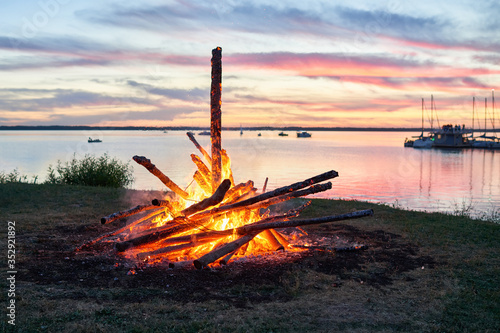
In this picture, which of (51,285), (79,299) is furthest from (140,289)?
(51,285)

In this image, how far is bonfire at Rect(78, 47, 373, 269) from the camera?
638 centimetres

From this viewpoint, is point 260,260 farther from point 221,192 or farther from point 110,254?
point 110,254

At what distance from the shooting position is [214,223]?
7074 mm

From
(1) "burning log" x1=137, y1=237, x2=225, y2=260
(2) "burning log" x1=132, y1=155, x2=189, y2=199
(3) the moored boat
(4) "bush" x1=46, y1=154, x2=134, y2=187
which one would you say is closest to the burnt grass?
(1) "burning log" x1=137, y1=237, x2=225, y2=260

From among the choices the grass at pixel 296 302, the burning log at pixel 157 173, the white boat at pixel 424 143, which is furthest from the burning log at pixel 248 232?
the white boat at pixel 424 143

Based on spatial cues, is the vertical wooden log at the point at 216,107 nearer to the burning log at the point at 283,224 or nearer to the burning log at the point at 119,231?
the burning log at the point at 283,224

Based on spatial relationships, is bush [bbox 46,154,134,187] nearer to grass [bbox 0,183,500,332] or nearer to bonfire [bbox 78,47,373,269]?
grass [bbox 0,183,500,332]

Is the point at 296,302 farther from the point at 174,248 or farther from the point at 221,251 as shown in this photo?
the point at 174,248

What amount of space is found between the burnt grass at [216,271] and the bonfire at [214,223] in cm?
25

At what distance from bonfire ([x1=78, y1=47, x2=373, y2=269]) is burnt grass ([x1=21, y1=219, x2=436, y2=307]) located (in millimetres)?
255

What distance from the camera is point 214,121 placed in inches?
288

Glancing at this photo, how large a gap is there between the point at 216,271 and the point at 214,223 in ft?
4.15

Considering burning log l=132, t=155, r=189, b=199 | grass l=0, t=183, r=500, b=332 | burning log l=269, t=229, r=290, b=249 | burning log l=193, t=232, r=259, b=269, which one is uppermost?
burning log l=132, t=155, r=189, b=199

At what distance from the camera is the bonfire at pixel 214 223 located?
6375mm
